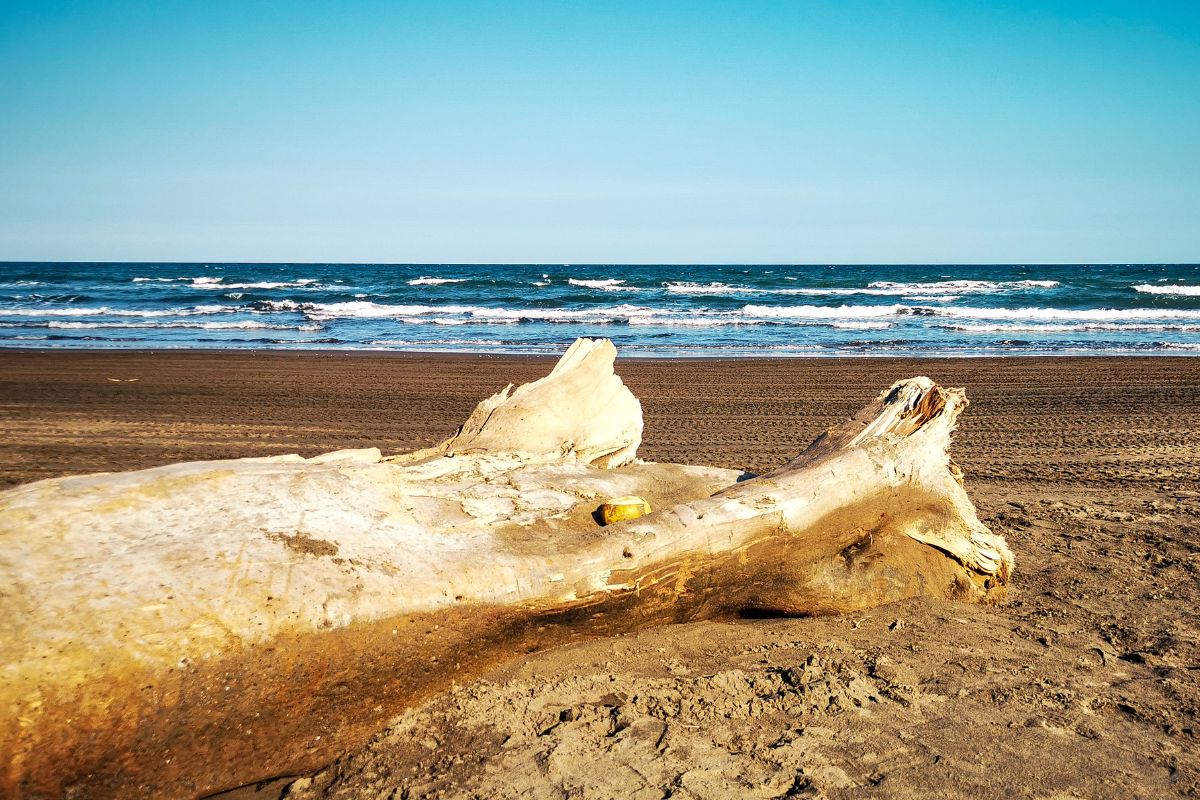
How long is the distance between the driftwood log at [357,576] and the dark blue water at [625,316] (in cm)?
1380

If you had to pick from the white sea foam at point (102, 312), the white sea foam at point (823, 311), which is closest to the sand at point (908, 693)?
the white sea foam at point (823, 311)

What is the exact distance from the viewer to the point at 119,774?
2.43m

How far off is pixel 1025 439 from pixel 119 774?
802cm

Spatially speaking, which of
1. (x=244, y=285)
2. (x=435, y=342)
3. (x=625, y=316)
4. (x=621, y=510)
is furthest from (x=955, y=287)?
(x=621, y=510)

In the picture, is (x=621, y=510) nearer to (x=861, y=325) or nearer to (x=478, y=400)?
(x=478, y=400)

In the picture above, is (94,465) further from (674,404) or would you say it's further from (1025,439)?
(1025,439)

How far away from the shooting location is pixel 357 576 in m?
2.88

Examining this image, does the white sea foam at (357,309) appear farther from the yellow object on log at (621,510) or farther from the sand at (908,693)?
the yellow object on log at (621,510)

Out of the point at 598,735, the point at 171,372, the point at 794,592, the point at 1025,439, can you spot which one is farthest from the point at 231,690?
the point at 171,372

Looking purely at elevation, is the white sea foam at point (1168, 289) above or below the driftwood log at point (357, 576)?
above

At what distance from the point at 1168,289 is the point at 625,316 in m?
27.1

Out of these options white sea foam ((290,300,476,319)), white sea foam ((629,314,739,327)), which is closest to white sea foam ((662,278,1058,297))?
white sea foam ((629,314,739,327))

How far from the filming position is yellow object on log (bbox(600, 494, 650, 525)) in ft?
11.9

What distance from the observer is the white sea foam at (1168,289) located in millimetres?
36000
